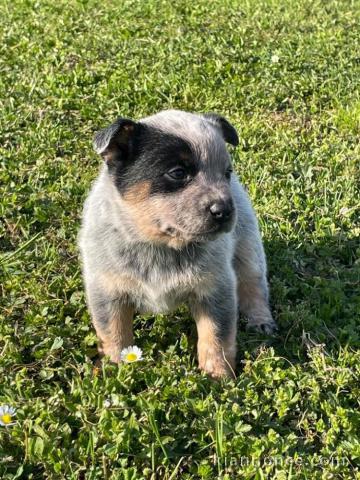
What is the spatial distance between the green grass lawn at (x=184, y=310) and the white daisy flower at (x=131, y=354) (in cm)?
8

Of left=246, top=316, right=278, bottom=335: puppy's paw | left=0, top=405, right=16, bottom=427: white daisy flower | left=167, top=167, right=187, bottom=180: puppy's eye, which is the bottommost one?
left=246, top=316, right=278, bottom=335: puppy's paw

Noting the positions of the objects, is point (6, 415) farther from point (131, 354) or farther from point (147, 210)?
point (147, 210)

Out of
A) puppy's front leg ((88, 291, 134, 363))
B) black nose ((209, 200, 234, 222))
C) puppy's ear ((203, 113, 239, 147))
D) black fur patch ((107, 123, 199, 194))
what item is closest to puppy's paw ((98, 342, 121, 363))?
puppy's front leg ((88, 291, 134, 363))

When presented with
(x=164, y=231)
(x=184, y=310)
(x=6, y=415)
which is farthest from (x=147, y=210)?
(x=6, y=415)

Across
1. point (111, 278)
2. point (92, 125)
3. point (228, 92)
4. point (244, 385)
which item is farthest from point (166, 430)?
point (228, 92)

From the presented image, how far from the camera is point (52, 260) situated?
15.1ft

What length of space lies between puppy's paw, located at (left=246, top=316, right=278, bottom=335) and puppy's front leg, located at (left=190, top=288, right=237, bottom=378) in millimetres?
476

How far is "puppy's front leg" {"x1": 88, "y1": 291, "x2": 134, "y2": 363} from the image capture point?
148 inches

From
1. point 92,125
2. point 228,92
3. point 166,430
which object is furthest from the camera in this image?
point 228,92

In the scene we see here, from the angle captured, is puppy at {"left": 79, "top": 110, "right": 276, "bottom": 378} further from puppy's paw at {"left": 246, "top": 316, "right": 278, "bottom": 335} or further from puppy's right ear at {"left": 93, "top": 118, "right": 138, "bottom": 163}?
puppy's paw at {"left": 246, "top": 316, "right": 278, "bottom": 335}

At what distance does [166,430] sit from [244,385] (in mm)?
535

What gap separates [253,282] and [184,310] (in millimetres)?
498

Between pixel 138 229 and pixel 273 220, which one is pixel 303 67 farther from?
pixel 138 229

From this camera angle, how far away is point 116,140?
3.47 metres
